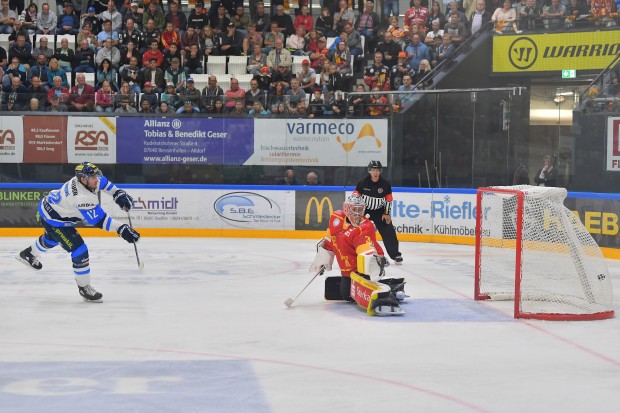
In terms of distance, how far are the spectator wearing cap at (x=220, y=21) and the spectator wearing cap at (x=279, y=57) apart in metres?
1.61

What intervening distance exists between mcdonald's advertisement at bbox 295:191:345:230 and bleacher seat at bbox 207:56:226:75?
3.80 metres

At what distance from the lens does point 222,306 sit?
936cm

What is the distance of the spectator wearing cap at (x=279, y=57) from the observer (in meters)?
18.6

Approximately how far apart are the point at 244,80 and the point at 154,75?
1.77 metres

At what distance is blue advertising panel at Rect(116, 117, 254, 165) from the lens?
16.8 metres

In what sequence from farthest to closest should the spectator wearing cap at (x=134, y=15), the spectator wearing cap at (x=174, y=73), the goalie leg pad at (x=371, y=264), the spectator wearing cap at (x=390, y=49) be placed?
the spectator wearing cap at (x=134, y=15) < the spectator wearing cap at (x=390, y=49) < the spectator wearing cap at (x=174, y=73) < the goalie leg pad at (x=371, y=264)

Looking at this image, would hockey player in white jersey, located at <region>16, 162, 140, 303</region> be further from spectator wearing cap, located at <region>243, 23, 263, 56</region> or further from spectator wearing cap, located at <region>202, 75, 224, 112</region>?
spectator wearing cap, located at <region>243, 23, 263, 56</region>

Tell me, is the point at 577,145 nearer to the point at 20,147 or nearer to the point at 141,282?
the point at 141,282

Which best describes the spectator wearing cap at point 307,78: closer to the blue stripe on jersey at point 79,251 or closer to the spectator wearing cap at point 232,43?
the spectator wearing cap at point 232,43

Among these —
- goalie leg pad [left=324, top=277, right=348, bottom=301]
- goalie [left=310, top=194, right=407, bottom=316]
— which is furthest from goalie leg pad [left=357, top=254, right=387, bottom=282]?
goalie leg pad [left=324, top=277, right=348, bottom=301]

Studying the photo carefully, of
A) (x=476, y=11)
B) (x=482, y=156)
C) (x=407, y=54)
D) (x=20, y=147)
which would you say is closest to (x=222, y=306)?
(x=482, y=156)

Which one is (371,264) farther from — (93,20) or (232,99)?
(93,20)

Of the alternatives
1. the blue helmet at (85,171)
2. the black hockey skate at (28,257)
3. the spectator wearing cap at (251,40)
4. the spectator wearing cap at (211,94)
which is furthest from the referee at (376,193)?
the spectator wearing cap at (251,40)

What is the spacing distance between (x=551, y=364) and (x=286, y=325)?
A: 94.9 inches
